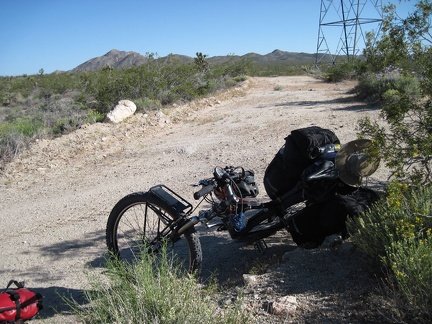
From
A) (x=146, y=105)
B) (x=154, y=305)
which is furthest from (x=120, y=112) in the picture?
(x=154, y=305)

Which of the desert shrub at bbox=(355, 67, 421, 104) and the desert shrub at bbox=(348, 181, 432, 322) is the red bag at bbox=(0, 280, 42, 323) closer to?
the desert shrub at bbox=(348, 181, 432, 322)

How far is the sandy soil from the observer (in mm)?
3059

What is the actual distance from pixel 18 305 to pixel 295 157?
2.51 m

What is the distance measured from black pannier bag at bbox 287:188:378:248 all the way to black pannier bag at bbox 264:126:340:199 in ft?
0.95

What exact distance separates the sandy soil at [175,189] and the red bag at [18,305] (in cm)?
28

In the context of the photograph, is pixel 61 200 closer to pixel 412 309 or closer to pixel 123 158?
pixel 123 158

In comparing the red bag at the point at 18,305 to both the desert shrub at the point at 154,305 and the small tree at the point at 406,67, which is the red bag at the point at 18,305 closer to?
the desert shrub at the point at 154,305

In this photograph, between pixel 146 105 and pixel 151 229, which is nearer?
pixel 151 229

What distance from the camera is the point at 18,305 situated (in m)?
3.21

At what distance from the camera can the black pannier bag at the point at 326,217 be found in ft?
11.4

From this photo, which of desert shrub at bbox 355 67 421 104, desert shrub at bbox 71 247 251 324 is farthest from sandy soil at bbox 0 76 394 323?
desert shrub at bbox 355 67 421 104

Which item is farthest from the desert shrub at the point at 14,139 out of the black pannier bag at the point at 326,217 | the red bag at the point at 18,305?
the black pannier bag at the point at 326,217

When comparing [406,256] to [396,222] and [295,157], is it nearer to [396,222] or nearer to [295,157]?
[396,222]

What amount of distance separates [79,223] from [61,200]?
1.38 meters
